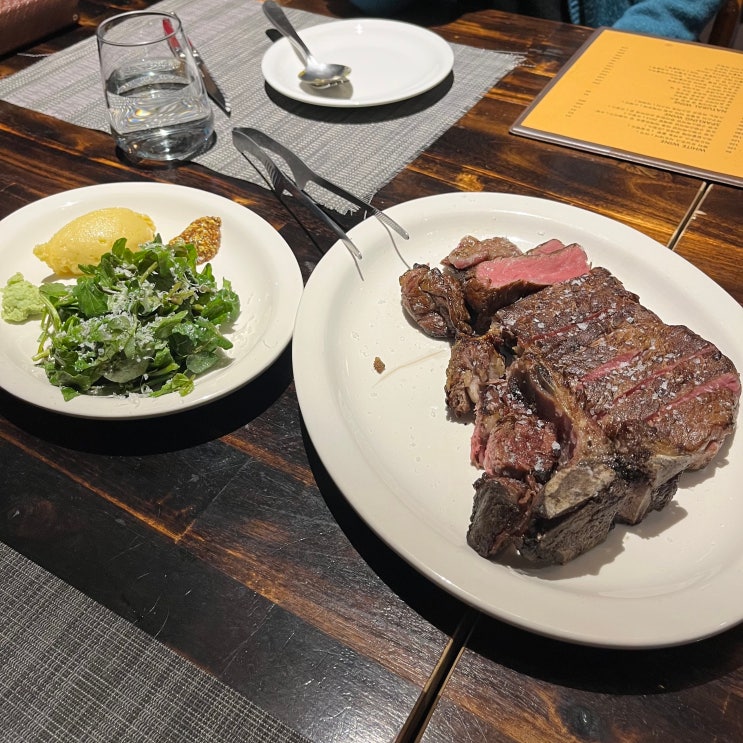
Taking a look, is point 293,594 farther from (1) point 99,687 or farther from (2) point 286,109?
(2) point 286,109

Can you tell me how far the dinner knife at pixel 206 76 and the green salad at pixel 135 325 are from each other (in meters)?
0.95

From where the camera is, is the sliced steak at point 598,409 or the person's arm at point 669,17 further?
the person's arm at point 669,17

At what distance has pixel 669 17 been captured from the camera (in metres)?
3.06

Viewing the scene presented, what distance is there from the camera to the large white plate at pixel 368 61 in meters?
2.49

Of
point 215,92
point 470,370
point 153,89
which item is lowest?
point 470,370

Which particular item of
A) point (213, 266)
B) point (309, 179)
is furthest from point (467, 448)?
point (309, 179)

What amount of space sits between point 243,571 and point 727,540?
954 mm

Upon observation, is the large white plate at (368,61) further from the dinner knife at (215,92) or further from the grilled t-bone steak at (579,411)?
the grilled t-bone steak at (579,411)

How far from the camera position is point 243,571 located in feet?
3.95

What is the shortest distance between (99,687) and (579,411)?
105 cm

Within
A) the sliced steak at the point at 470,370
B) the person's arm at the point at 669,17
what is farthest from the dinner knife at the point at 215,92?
the person's arm at the point at 669,17

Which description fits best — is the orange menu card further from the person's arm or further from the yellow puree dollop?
the yellow puree dollop

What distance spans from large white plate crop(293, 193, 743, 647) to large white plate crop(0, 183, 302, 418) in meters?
0.11

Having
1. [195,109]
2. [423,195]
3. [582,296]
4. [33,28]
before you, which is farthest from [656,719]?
[33,28]
